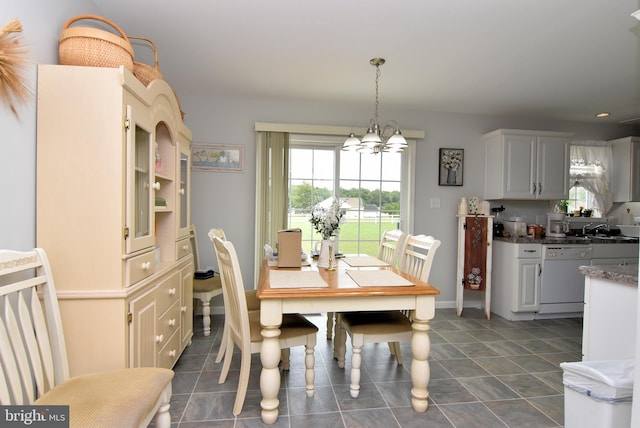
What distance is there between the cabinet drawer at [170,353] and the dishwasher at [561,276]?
3629mm

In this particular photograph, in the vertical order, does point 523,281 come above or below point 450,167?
below

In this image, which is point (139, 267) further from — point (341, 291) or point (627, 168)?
point (627, 168)

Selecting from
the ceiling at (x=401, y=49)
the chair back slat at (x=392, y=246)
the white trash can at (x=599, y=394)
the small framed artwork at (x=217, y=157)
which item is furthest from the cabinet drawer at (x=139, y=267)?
the white trash can at (x=599, y=394)

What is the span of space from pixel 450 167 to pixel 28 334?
399 centimetres

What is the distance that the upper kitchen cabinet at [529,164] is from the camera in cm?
384

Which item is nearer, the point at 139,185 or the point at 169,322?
the point at 139,185

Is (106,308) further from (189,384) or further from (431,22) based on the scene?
(431,22)

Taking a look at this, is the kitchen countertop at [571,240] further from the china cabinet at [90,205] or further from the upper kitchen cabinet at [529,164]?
the china cabinet at [90,205]

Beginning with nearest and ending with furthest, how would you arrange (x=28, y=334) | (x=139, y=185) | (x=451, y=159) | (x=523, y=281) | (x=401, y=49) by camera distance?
(x=28, y=334)
(x=139, y=185)
(x=401, y=49)
(x=523, y=281)
(x=451, y=159)

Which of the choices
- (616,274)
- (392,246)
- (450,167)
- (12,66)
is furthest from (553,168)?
(12,66)

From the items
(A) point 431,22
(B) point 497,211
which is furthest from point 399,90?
(B) point 497,211

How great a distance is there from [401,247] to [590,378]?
1521 millimetres

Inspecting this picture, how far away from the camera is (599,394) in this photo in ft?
4.19

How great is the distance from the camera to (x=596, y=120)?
4.31 m
